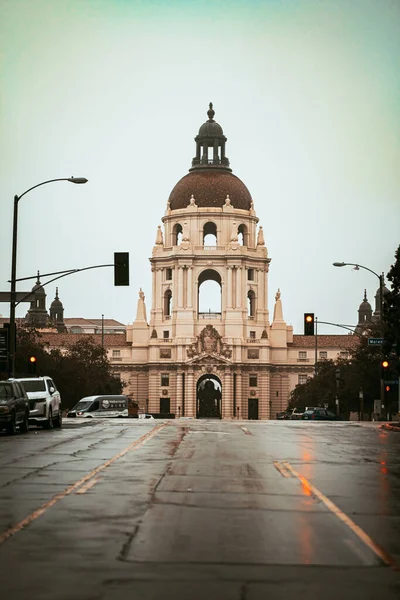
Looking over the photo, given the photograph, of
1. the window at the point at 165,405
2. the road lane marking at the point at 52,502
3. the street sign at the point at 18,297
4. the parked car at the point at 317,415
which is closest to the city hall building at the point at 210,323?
the window at the point at 165,405

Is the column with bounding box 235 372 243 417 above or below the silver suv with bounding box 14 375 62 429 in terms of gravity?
above

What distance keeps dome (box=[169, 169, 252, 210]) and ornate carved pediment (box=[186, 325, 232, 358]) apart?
1774 centimetres

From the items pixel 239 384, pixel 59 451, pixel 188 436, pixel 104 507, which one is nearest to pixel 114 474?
pixel 104 507

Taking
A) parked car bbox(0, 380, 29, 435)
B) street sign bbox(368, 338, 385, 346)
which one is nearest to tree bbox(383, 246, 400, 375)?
street sign bbox(368, 338, 385, 346)

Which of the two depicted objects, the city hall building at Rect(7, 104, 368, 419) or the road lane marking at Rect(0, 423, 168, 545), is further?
the city hall building at Rect(7, 104, 368, 419)

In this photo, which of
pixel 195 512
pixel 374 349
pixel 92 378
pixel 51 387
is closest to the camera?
pixel 195 512

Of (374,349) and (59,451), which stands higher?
(374,349)

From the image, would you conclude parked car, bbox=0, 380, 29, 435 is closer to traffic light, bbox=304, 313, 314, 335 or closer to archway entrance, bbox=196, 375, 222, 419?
traffic light, bbox=304, 313, 314, 335

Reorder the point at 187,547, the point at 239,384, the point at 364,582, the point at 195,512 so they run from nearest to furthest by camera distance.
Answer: the point at 364,582, the point at 187,547, the point at 195,512, the point at 239,384

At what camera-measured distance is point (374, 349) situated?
96562 millimetres

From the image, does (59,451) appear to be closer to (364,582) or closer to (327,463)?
(327,463)

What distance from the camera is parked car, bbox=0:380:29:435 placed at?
118 ft

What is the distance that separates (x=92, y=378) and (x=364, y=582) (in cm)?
10366

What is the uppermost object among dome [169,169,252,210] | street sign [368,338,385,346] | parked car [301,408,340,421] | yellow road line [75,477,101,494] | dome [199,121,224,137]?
→ dome [199,121,224,137]
